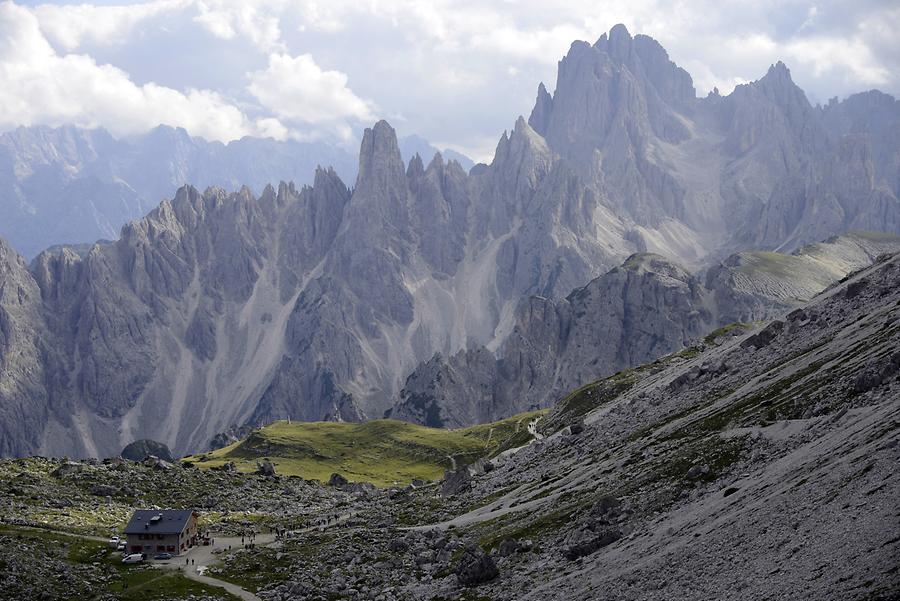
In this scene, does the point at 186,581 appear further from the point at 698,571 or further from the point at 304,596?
the point at 698,571

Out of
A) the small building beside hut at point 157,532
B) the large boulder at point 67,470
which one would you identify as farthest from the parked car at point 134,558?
the large boulder at point 67,470

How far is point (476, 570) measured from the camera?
7950cm

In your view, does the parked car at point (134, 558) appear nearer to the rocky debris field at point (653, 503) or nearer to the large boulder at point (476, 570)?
the rocky debris field at point (653, 503)

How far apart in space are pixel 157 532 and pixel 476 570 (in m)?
45.5

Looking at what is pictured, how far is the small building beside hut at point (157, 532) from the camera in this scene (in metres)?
107

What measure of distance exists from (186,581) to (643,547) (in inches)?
1996

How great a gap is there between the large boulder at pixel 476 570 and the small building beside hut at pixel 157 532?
4256 centimetres

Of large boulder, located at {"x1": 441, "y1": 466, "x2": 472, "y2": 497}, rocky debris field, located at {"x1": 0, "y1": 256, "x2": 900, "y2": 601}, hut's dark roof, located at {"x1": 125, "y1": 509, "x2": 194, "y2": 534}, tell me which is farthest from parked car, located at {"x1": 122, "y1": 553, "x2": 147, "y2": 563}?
large boulder, located at {"x1": 441, "y1": 466, "x2": 472, "y2": 497}

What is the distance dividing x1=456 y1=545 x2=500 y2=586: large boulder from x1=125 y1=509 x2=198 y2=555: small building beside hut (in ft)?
140

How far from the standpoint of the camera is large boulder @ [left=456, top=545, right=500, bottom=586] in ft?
259

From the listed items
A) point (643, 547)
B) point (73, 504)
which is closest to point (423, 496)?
point (73, 504)

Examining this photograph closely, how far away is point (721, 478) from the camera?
75.9 m

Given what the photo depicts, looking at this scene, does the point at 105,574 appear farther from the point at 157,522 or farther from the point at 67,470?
the point at 67,470

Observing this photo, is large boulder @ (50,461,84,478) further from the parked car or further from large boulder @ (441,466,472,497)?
large boulder @ (441,466,472,497)
